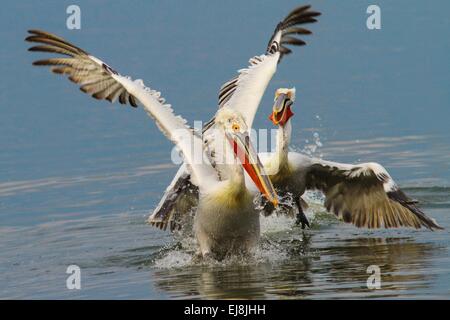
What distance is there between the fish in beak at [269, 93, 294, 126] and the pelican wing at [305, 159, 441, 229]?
535 millimetres

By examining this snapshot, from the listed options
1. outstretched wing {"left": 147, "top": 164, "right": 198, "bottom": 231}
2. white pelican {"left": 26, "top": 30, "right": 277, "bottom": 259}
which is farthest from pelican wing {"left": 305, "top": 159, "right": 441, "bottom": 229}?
white pelican {"left": 26, "top": 30, "right": 277, "bottom": 259}

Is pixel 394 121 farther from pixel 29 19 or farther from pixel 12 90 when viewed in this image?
pixel 29 19

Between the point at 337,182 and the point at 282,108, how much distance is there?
3.18 ft

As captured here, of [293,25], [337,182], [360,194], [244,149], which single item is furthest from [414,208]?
[293,25]

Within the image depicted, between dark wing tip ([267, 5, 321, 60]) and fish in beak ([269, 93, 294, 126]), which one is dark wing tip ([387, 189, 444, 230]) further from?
dark wing tip ([267, 5, 321, 60])

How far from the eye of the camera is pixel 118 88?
12523 millimetres

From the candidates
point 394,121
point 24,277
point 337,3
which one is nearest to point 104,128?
point 394,121

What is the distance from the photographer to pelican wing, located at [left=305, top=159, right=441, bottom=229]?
12562 mm

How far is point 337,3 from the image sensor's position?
124 feet

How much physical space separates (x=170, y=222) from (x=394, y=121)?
24.6ft

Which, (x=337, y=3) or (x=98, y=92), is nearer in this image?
(x=98, y=92)

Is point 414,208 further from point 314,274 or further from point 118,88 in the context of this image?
point 118,88

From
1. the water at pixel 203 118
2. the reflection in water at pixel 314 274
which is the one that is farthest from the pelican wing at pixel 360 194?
the reflection in water at pixel 314 274

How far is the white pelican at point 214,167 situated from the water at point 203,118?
0.30 m
